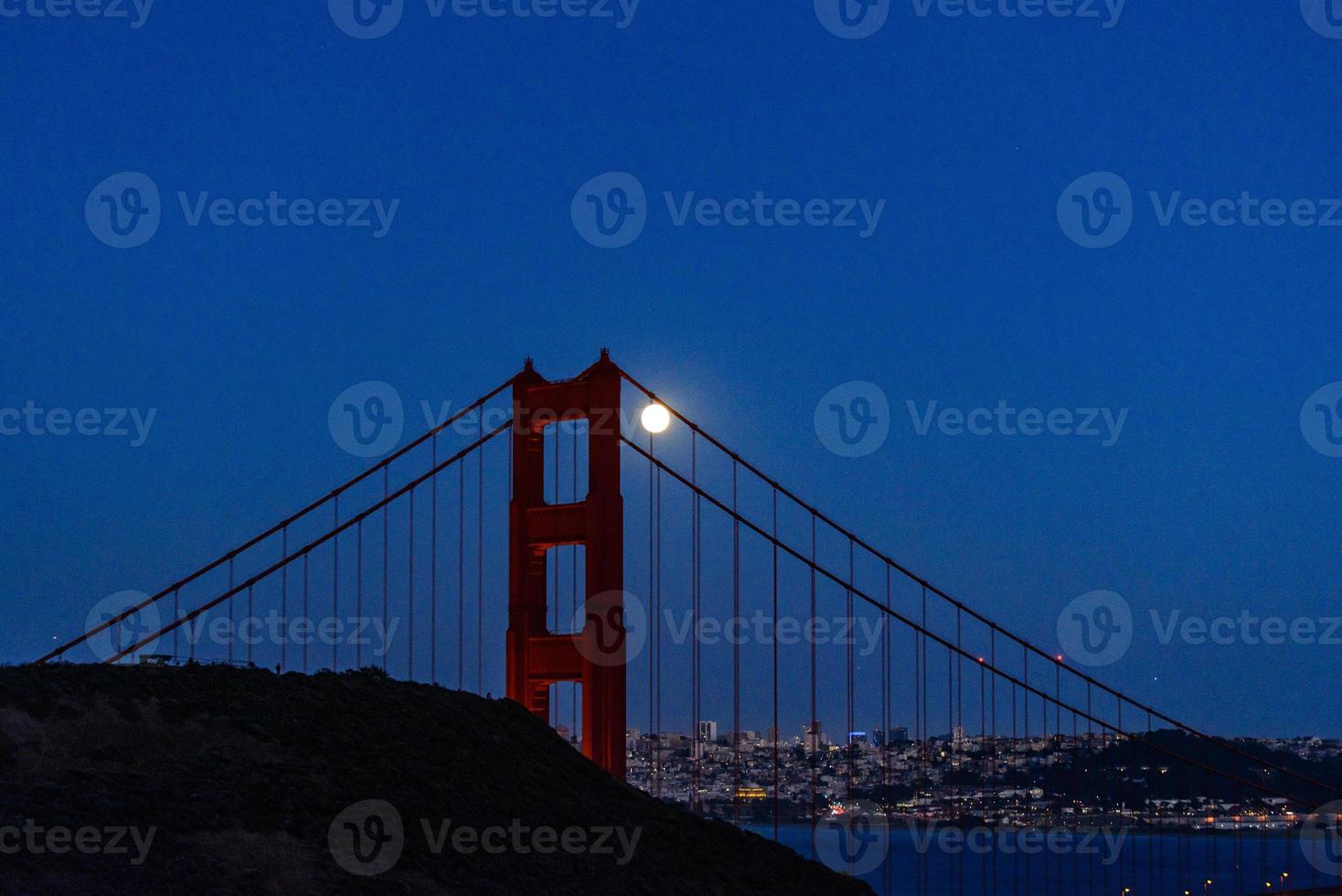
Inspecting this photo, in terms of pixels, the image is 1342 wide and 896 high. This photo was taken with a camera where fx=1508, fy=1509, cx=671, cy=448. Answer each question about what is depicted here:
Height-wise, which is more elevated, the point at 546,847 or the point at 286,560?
the point at 286,560

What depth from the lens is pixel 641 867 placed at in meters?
25.4

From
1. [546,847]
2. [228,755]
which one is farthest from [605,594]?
[228,755]

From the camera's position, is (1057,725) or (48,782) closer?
(48,782)

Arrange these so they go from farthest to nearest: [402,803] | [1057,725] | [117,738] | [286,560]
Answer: [1057,725]
[286,560]
[402,803]
[117,738]

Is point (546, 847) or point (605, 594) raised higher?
point (605, 594)

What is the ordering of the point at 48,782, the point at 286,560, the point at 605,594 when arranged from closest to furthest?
the point at 48,782, the point at 605,594, the point at 286,560

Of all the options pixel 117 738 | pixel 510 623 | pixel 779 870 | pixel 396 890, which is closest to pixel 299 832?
pixel 396 890

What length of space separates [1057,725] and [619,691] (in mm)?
16309

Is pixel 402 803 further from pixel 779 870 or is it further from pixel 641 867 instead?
pixel 779 870

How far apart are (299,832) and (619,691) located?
13.4m

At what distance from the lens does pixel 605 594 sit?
1287 inches

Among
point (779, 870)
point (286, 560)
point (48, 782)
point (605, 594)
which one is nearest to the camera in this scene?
point (48, 782)

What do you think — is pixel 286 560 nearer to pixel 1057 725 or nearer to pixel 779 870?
pixel 779 870

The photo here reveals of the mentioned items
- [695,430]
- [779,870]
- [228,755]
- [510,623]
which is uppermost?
[695,430]
